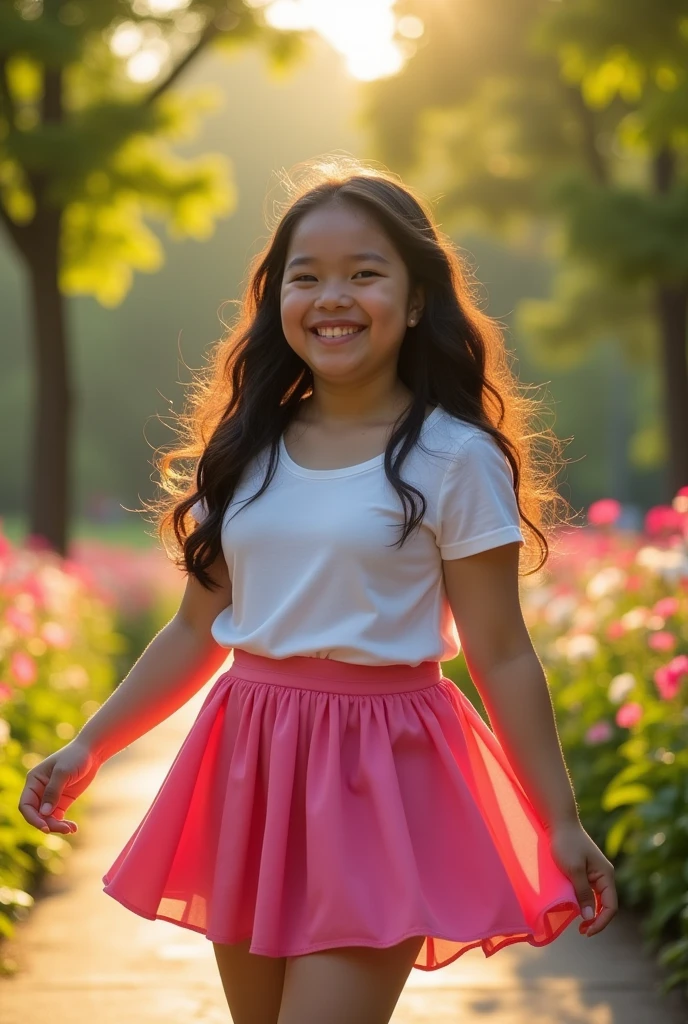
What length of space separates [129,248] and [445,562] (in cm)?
1150

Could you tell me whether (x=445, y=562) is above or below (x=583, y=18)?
below

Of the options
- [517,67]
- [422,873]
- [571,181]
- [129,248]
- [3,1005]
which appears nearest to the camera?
[422,873]

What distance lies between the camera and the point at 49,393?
40.8 ft

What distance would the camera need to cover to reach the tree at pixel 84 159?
11.0 metres

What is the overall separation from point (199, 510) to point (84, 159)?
29.6ft

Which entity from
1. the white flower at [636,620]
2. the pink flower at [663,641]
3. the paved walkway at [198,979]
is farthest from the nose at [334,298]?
the white flower at [636,620]

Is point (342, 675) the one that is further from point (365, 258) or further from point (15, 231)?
point (15, 231)

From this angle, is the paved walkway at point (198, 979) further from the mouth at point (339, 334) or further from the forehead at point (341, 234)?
the forehead at point (341, 234)

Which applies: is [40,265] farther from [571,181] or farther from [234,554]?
[234,554]

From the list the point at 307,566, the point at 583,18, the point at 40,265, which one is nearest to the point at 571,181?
the point at 583,18

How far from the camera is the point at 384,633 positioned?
2277 mm

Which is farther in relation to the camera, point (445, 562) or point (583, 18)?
point (583, 18)

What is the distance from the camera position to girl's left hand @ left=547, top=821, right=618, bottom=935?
220 cm

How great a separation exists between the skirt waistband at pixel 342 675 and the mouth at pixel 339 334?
0.53 meters
